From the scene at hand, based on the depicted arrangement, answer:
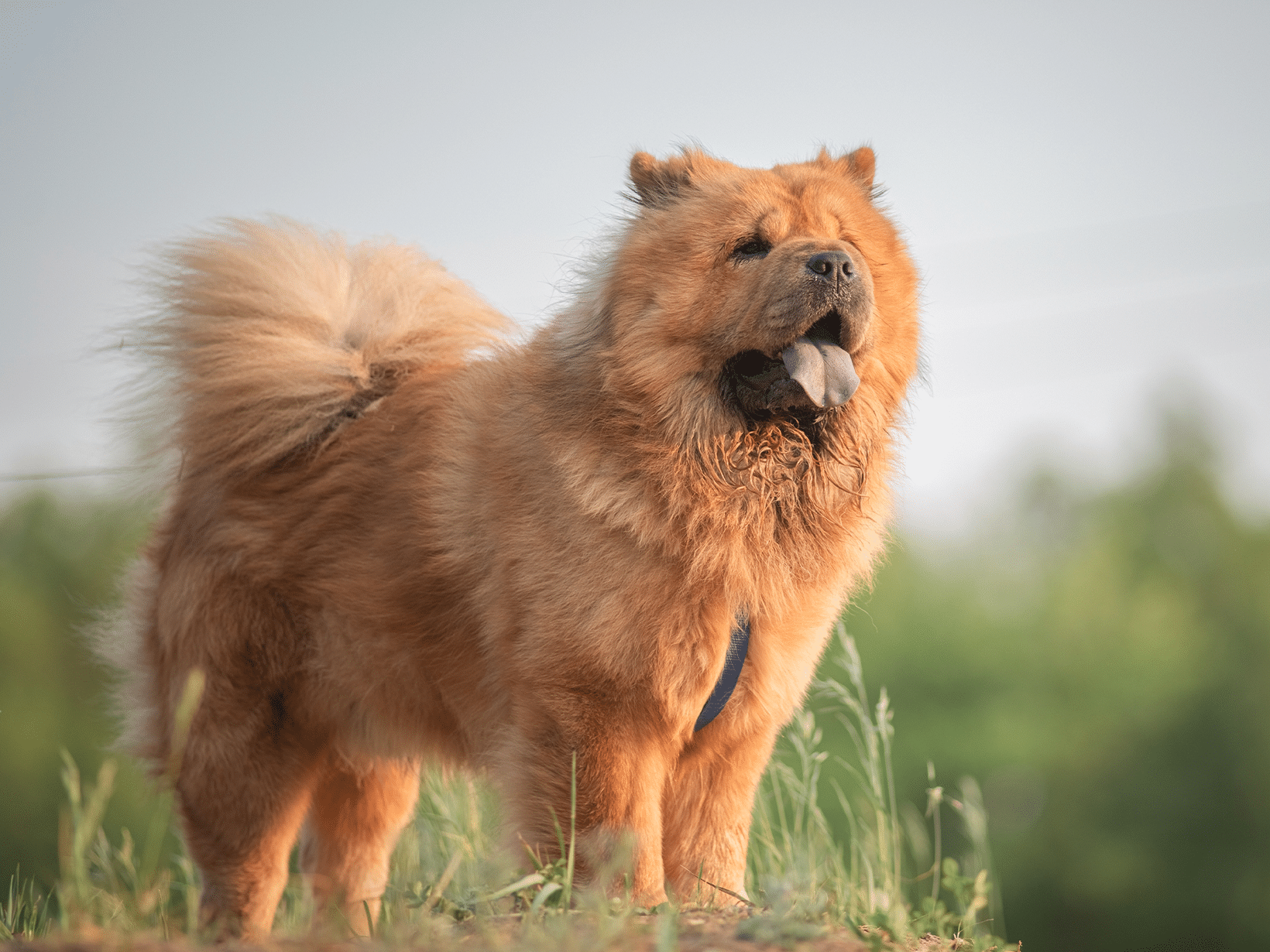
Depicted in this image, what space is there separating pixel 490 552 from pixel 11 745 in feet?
68.7

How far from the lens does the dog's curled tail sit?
144 inches

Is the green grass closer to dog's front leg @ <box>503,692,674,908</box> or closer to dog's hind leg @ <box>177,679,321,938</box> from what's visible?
dog's front leg @ <box>503,692,674,908</box>

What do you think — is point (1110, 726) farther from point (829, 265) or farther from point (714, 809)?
point (829, 265)

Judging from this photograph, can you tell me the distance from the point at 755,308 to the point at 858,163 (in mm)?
1053

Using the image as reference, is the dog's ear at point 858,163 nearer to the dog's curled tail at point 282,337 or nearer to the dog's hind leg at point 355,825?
the dog's curled tail at point 282,337

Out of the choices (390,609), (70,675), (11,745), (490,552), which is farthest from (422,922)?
(70,675)

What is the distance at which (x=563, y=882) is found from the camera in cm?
227

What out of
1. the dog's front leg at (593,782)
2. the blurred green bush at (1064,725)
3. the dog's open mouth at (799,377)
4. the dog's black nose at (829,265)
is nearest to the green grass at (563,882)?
the dog's front leg at (593,782)

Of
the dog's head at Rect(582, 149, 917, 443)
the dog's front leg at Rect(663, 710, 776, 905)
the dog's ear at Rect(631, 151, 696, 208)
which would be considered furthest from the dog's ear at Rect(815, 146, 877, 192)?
the dog's front leg at Rect(663, 710, 776, 905)

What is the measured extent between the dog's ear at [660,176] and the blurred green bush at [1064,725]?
17.7m

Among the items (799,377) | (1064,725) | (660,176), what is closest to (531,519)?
(799,377)

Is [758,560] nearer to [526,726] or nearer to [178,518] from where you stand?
[526,726]

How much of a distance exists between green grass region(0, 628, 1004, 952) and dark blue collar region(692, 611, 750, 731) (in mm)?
491

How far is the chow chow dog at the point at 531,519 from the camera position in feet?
9.41
